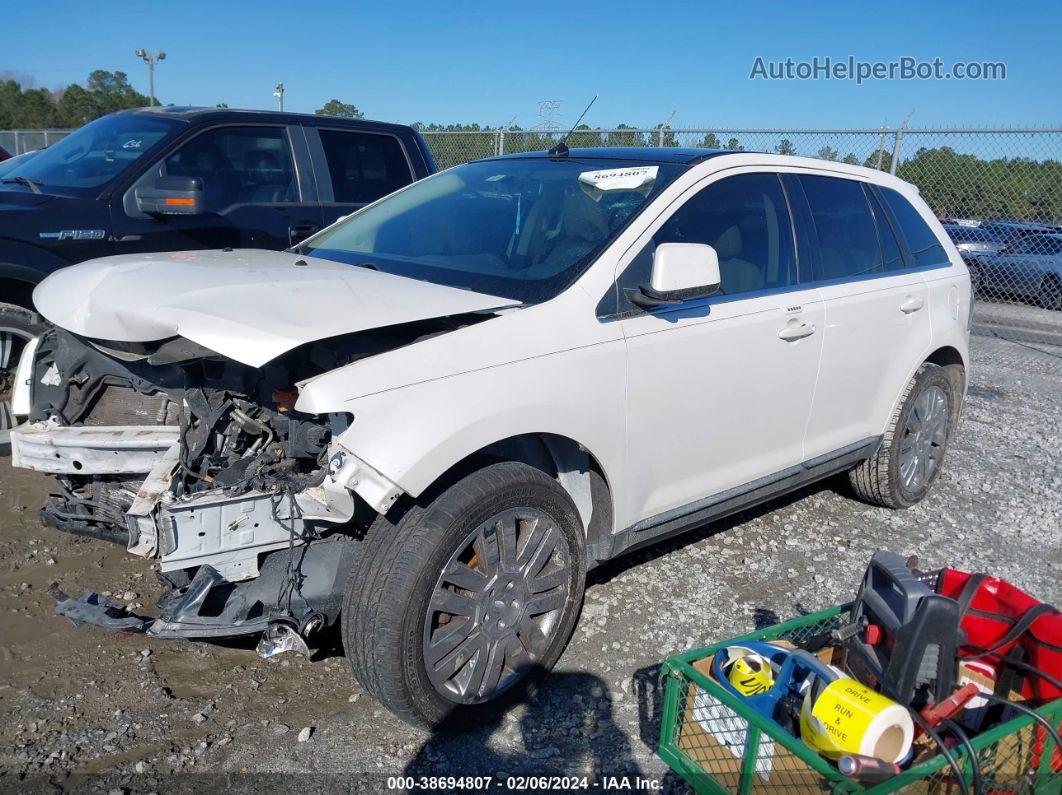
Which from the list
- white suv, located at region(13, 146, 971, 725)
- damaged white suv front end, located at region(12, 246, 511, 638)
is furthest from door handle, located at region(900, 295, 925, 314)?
damaged white suv front end, located at region(12, 246, 511, 638)

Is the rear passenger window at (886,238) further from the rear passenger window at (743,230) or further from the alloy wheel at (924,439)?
the rear passenger window at (743,230)

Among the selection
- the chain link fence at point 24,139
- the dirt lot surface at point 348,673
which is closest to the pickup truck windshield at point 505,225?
the dirt lot surface at point 348,673

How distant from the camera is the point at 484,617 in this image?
2758 mm

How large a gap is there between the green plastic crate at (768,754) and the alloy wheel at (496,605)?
19.7 inches

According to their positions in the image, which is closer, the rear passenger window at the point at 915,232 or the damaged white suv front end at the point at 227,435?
the damaged white suv front end at the point at 227,435

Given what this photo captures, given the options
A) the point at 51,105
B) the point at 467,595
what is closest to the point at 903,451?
the point at 467,595

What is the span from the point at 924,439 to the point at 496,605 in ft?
10.5

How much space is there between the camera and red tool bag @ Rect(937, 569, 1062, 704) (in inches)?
102

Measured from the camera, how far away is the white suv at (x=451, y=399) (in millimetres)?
2537

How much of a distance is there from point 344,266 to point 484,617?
146cm

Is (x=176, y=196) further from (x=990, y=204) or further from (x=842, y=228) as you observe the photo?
(x=990, y=204)

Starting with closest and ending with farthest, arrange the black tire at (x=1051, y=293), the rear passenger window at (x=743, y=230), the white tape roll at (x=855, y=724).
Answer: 1. the white tape roll at (x=855, y=724)
2. the rear passenger window at (x=743, y=230)
3. the black tire at (x=1051, y=293)

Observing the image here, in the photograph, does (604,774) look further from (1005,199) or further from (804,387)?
(1005,199)

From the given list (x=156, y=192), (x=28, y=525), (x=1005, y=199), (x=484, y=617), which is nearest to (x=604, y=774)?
(x=484, y=617)
